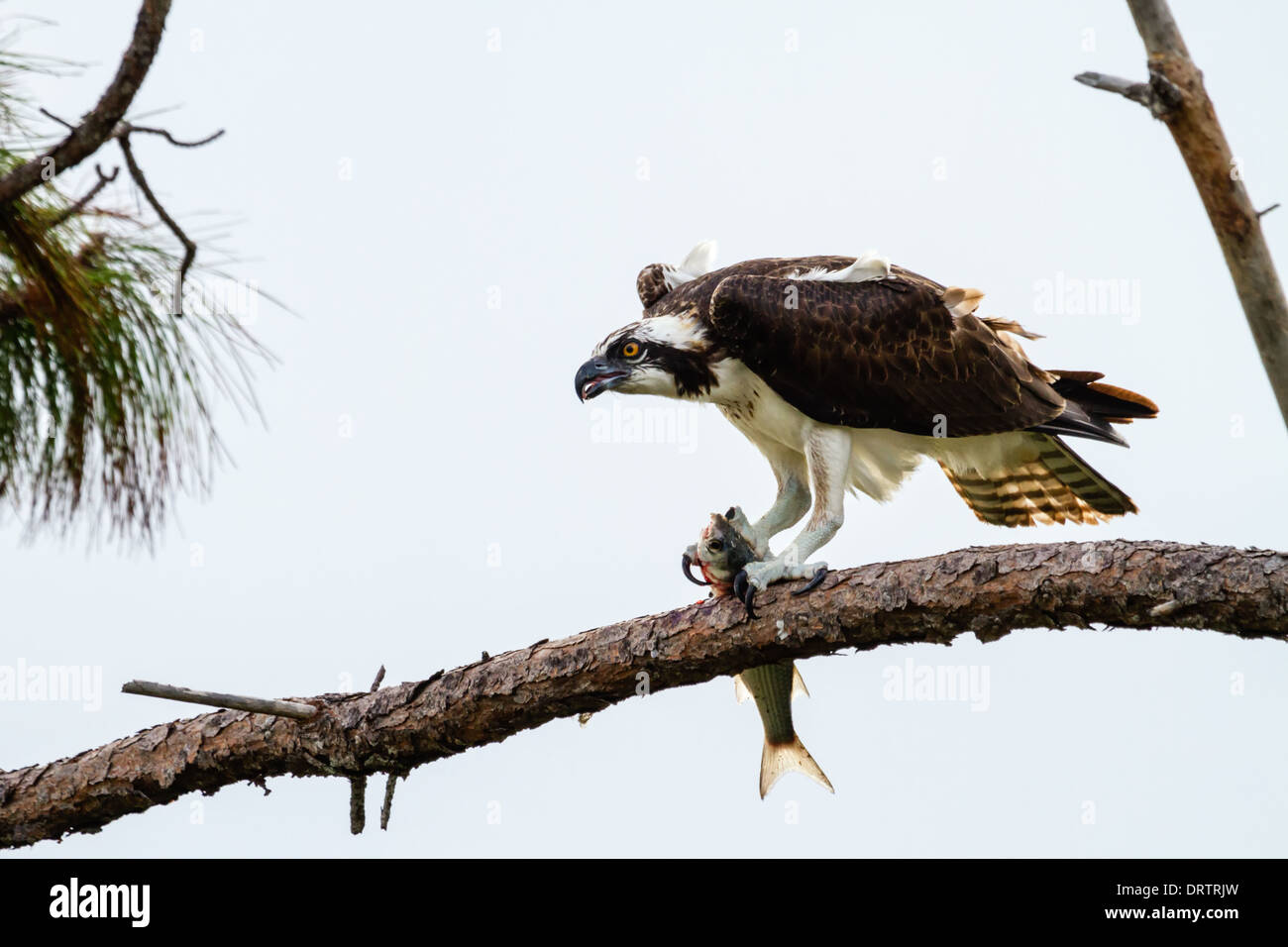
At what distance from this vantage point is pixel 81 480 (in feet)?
14.4

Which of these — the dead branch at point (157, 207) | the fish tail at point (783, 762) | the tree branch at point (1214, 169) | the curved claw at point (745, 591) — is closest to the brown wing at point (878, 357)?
the curved claw at point (745, 591)

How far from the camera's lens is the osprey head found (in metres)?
4.82

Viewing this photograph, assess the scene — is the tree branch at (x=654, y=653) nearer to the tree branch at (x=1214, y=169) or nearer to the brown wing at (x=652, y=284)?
the tree branch at (x=1214, y=169)

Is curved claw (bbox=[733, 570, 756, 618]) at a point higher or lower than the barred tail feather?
lower

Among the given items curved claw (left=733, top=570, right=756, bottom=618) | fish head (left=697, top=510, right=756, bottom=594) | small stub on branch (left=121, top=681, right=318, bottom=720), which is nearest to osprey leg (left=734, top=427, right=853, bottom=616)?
curved claw (left=733, top=570, right=756, bottom=618)

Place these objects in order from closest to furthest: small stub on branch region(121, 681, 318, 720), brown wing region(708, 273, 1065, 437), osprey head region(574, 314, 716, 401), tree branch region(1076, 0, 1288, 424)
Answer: tree branch region(1076, 0, 1288, 424), small stub on branch region(121, 681, 318, 720), brown wing region(708, 273, 1065, 437), osprey head region(574, 314, 716, 401)

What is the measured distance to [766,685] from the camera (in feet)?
14.9

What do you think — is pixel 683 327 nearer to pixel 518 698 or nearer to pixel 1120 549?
pixel 518 698

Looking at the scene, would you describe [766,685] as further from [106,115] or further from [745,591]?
[106,115]

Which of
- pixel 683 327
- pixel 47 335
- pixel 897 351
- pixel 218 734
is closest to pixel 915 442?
pixel 897 351

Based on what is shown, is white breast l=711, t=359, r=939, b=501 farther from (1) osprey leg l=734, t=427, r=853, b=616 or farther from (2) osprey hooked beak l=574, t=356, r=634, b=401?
(2) osprey hooked beak l=574, t=356, r=634, b=401

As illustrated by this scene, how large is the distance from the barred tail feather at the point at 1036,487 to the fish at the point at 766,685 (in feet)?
3.88

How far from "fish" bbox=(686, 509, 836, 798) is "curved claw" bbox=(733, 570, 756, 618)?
21 centimetres

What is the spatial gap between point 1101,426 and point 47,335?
3.63 meters
